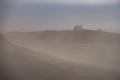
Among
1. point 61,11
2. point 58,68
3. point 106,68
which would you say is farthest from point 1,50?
point 106,68

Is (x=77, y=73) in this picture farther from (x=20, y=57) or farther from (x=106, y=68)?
(x=20, y=57)

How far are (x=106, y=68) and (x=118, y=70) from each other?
117 millimetres

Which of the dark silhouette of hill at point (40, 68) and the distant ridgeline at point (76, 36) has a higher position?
the distant ridgeline at point (76, 36)

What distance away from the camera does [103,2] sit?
5.99 feet

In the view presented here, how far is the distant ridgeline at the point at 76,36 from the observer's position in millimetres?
1812

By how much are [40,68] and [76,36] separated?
0.47 meters

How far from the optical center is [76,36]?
184 cm

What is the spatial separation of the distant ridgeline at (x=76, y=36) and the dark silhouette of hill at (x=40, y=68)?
0.06 m

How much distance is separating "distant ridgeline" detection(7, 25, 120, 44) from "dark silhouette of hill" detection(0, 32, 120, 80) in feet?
0.21

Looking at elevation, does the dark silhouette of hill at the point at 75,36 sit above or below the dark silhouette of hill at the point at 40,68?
above

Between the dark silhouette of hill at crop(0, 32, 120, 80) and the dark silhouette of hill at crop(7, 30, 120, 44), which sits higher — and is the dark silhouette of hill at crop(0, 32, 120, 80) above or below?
below

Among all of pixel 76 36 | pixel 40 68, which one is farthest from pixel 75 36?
pixel 40 68

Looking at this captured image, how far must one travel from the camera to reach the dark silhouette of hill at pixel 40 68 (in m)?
1.79

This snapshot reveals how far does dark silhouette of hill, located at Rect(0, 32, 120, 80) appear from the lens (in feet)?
5.89
